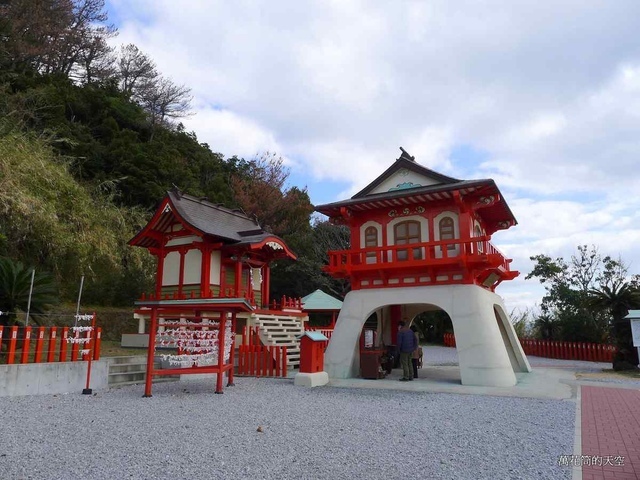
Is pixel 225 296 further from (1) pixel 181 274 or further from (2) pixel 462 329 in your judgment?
(2) pixel 462 329

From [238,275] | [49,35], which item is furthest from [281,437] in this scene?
[49,35]

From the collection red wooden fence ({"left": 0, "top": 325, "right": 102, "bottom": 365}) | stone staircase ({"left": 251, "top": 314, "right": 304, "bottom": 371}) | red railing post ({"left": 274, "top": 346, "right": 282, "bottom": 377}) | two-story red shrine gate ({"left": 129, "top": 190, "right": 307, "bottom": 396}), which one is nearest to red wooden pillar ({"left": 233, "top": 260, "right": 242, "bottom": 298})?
two-story red shrine gate ({"left": 129, "top": 190, "right": 307, "bottom": 396})

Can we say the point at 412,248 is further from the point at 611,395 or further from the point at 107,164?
the point at 107,164

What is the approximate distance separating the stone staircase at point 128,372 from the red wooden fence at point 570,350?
2003cm

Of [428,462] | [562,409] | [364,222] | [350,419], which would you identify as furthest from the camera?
[364,222]

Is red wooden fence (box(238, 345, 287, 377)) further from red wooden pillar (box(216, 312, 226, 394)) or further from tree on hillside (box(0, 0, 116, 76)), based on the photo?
tree on hillside (box(0, 0, 116, 76))

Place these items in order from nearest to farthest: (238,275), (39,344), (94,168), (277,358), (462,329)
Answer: (39,344) < (462,329) < (277,358) < (238,275) < (94,168)

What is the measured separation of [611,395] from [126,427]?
10.7 m

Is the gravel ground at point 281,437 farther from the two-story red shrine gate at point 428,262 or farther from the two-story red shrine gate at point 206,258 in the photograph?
the two-story red shrine gate at point 206,258

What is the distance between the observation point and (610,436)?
657cm

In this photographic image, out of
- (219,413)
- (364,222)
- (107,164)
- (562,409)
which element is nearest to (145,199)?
(107,164)

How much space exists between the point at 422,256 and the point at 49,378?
10280mm

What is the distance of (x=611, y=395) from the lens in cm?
1064

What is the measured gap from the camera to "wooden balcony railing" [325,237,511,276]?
40.5 feet
